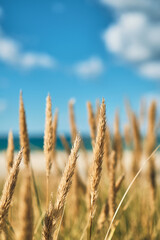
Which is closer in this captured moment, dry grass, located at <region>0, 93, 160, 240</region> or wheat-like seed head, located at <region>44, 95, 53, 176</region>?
dry grass, located at <region>0, 93, 160, 240</region>

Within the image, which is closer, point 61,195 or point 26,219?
point 61,195

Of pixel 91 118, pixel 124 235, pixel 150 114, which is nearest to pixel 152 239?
pixel 124 235

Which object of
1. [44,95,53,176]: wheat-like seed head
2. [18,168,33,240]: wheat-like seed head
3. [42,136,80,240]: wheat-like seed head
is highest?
[44,95,53,176]: wheat-like seed head

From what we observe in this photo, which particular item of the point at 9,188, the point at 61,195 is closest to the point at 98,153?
the point at 61,195

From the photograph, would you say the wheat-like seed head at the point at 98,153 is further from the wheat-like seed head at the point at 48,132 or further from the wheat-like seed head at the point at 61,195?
the wheat-like seed head at the point at 48,132

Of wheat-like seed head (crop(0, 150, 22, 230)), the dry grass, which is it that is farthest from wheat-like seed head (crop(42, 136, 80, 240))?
wheat-like seed head (crop(0, 150, 22, 230))

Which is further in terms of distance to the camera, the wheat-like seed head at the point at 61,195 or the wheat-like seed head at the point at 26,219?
the wheat-like seed head at the point at 26,219

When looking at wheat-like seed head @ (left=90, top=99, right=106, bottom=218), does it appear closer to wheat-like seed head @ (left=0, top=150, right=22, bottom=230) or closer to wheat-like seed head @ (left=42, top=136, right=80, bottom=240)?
wheat-like seed head @ (left=42, top=136, right=80, bottom=240)

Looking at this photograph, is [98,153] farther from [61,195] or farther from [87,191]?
[87,191]

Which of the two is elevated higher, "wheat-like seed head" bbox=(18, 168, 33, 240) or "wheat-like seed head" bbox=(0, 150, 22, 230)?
"wheat-like seed head" bbox=(0, 150, 22, 230)

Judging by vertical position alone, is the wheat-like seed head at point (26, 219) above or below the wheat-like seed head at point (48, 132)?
below

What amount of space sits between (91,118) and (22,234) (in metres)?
0.61

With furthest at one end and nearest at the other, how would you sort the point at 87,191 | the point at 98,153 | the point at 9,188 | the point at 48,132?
the point at 87,191
the point at 48,132
the point at 98,153
the point at 9,188

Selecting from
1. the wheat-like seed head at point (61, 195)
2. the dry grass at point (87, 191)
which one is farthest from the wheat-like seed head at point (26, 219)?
the wheat-like seed head at point (61, 195)
